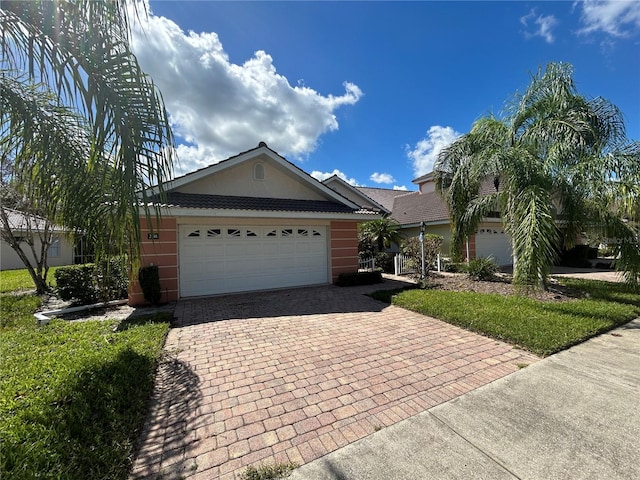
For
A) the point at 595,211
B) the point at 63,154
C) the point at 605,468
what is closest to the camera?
the point at 605,468

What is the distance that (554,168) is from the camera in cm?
816

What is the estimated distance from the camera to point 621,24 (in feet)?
25.1

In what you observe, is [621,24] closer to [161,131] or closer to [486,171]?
[486,171]

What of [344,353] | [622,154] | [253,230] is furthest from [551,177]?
[253,230]

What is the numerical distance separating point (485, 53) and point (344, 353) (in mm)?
11461

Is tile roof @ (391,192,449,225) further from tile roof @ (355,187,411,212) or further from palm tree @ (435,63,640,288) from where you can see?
palm tree @ (435,63,640,288)

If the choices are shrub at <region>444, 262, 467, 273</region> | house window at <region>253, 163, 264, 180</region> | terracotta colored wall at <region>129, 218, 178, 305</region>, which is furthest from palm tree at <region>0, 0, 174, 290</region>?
shrub at <region>444, 262, 467, 273</region>

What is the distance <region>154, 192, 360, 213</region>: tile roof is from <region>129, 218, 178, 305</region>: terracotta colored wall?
85 centimetres

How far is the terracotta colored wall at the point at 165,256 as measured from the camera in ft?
27.8

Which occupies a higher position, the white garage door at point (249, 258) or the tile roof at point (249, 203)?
the tile roof at point (249, 203)

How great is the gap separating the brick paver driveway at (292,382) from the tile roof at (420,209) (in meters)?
11.7

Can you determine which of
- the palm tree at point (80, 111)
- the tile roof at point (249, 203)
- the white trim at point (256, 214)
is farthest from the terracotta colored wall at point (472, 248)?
the palm tree at point (80, 111)

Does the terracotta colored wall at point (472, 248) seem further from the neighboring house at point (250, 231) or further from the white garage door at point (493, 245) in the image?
the neighboring house at point (250, 231)

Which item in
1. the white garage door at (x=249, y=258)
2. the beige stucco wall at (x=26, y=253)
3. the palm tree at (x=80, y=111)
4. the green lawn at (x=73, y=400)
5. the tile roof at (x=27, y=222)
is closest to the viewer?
the green lawn at (x=73, y=400)
